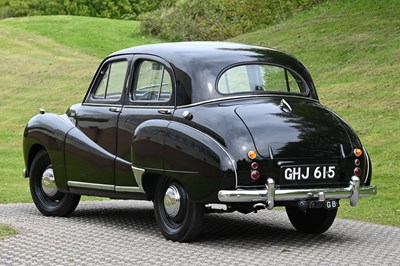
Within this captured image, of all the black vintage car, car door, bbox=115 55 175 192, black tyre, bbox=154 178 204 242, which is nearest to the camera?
the black vintage car

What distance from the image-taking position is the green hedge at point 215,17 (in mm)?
33469

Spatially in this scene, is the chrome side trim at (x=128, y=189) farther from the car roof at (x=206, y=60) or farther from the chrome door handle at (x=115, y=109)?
the car roof at (x=206, y=60)

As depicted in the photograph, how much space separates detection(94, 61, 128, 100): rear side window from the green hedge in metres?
22.1

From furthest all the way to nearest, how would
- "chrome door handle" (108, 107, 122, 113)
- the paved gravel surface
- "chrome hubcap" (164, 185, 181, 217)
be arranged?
"chrome door handle" (108, 107, 122, 113) → "chrome hubcap" (164, 185, 181, 217) → the paved gravel surface

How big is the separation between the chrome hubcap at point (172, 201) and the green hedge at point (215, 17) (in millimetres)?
23588

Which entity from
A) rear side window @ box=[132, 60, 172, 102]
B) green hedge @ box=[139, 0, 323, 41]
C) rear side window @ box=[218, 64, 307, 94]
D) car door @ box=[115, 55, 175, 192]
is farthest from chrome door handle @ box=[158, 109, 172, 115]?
green hedge @ box=[139, 0, 323, 41]

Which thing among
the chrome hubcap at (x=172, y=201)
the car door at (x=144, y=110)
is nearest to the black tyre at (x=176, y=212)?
the chrome hubcap at (x=172, y=201)

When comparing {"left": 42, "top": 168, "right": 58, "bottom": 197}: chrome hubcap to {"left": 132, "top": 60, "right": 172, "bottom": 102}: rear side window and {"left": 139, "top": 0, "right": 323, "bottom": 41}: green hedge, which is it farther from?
{"left": 139, "top": 0, "right": 323, "bottom": 41}: green hedge

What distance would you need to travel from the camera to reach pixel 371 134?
17.1 metres

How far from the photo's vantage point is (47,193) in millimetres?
11086

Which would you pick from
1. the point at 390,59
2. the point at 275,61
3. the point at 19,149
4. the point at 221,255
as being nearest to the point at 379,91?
the point at 390,59

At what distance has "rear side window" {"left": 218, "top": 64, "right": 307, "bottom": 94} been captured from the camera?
9.37 meters

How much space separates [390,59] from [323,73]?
164cm

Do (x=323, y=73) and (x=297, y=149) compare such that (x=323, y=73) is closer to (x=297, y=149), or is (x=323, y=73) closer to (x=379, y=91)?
(x=379, y=91)
